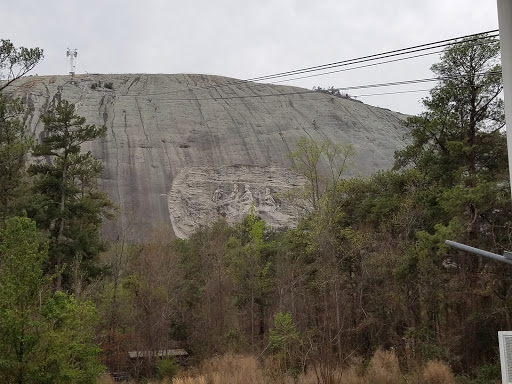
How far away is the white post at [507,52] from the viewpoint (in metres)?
3.03

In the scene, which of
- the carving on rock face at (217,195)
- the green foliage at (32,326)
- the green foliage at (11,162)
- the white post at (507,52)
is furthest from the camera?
the carving on rock face at (217,195)

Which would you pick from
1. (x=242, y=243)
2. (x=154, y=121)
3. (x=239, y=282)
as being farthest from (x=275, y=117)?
(x=239, y=282)

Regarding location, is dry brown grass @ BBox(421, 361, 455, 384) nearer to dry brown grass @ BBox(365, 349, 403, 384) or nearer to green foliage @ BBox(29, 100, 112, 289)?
dry brown grass @ BBox(365, 349, 403, 384)

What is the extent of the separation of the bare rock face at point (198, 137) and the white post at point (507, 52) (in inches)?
1669

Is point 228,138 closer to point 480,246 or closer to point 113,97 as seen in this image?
point 113,97

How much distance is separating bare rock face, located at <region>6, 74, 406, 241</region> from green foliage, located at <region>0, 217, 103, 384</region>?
98.2ft

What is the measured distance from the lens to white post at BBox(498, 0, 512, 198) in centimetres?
303

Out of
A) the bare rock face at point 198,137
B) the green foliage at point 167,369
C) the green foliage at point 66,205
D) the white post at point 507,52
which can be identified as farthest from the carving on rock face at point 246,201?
the white post at point 507,52

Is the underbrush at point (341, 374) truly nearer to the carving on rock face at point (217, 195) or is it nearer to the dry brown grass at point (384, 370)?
the dry brown grass at point (384, 370)

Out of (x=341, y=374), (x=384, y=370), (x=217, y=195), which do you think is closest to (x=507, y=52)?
(x=341, y=374)

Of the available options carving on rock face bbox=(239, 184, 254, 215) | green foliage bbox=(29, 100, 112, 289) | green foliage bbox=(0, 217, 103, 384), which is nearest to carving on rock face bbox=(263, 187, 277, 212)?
carving on rock face bbox=(239, 184, 254, 215)

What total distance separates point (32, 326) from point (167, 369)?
13222 mm

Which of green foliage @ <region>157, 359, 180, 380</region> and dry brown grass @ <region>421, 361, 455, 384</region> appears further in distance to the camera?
green foliage @ <region>157, 359, 180, 380</region>

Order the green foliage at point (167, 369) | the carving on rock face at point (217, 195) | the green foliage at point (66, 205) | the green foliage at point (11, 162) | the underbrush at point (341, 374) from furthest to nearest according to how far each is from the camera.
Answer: the carving on rock face at point (217, 195) → the green foliage at point (66, 205) → the green foliage at point (167, 369) → the green foliage at point (11, 162) → the underbrush at point (341, 374)
